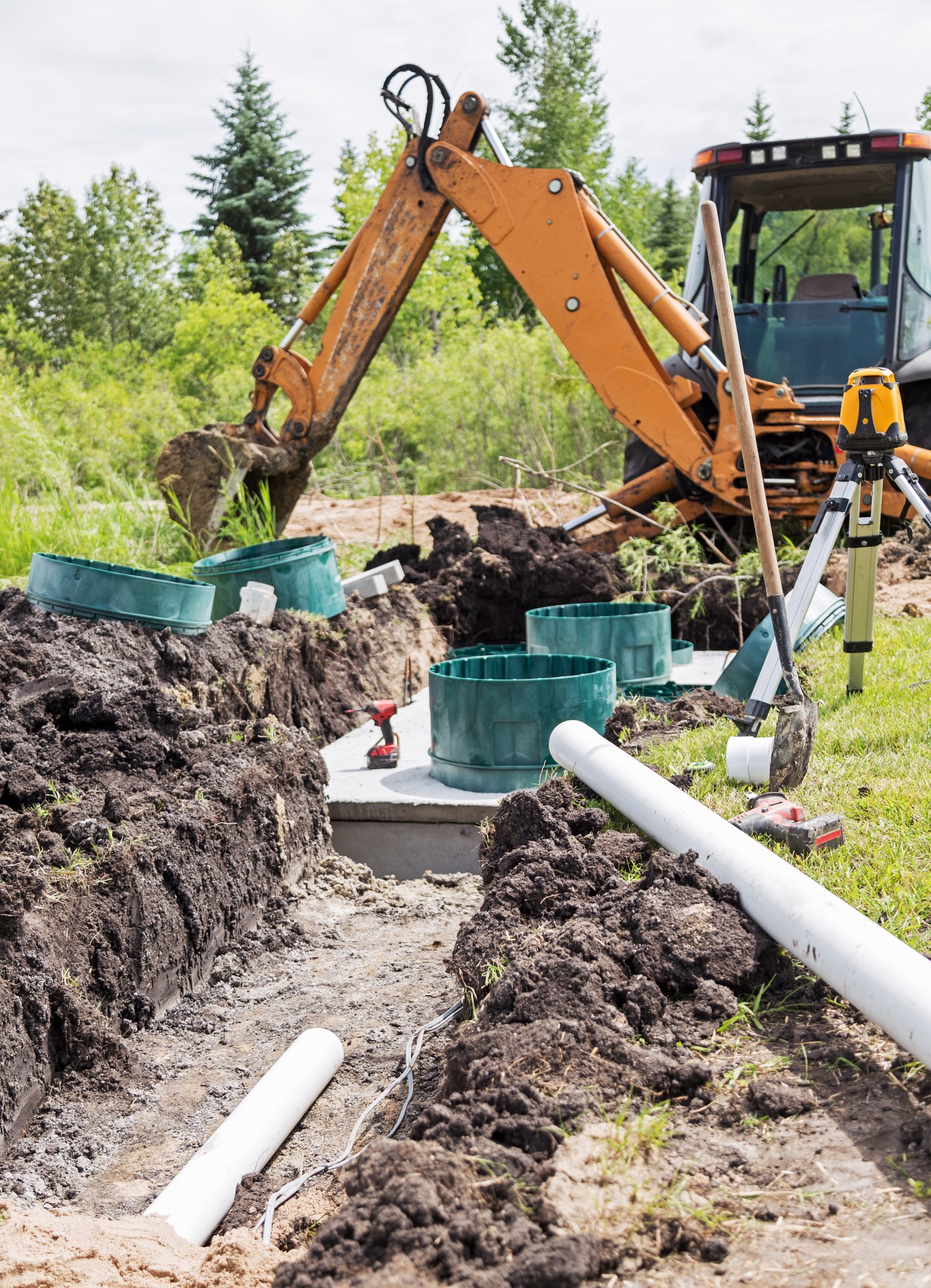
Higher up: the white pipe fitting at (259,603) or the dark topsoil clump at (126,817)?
the white pipe fitting at (259,603)

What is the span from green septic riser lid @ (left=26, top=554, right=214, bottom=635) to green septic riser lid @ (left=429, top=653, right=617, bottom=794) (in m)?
1.26

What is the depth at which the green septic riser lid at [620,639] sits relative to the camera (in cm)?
588

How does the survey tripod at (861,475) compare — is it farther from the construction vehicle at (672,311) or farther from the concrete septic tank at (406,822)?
the construction vehicle at (672,311)

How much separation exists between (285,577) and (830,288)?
4.35 m

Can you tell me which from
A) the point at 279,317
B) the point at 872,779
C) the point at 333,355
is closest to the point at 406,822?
the point at 872,779

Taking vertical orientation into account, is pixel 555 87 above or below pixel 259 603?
above

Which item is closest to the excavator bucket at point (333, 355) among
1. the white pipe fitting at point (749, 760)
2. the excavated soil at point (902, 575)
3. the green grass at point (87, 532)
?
the green grass at point (87, 532)

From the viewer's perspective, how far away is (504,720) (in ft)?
15.9

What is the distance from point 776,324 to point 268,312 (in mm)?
19552

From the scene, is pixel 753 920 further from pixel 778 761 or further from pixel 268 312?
pixel 268 312

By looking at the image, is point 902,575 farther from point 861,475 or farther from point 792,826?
point 792,826

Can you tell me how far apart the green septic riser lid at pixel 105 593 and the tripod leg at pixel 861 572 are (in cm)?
291

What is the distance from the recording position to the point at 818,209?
768 centimetres

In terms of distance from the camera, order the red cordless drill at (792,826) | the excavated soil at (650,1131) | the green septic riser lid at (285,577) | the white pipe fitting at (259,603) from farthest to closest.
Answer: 1. the green septic riser lid at (285,577)
2. the white pipe fitting at (259,603)
3. the red cordless drill at (792,826)
4. the excavated soil at (650,1131)
